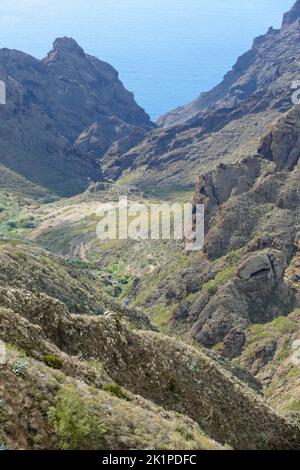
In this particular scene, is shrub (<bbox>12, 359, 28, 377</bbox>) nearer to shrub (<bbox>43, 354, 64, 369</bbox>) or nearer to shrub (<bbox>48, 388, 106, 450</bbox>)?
shrub (<bbox>48, 388, 106, 450</bbox>)

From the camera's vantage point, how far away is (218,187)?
173 meters

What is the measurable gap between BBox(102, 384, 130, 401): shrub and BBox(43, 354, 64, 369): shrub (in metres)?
2.37

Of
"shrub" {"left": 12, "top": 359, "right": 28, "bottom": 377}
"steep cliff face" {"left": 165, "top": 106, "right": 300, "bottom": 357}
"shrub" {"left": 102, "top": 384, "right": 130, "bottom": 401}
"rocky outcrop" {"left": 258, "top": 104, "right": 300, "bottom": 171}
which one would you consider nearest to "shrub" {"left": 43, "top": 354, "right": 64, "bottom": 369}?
"shrub" {"left": 102, "top": 384, "right": 130, "bottom": 401}

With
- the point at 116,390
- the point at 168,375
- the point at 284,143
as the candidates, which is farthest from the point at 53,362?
the point at 284,143

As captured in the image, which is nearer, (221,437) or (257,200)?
(221,437)

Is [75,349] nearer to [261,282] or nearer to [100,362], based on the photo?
[100,362]

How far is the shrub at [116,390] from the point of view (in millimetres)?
30094

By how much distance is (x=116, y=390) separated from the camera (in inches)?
1197

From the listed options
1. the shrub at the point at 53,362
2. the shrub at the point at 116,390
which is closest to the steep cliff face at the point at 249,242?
the shrub at the point at 116,390

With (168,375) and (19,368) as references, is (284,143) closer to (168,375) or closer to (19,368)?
(168,375)

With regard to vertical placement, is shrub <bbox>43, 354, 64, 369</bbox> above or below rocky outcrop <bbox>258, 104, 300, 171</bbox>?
below

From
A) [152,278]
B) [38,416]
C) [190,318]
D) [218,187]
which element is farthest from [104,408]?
[152,278]

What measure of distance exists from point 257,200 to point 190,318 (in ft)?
132

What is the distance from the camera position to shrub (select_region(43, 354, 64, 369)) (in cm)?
2988
